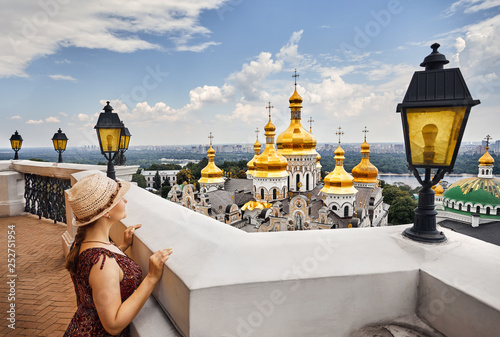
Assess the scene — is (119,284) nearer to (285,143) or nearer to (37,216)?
(37,216)

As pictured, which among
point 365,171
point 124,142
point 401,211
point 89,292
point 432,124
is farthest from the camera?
point 401,211

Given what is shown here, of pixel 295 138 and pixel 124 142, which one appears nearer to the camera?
pixel 124 142

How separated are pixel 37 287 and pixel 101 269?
2.98m

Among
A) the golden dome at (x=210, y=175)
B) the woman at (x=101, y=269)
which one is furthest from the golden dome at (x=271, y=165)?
the woman at (x=101, y=269)

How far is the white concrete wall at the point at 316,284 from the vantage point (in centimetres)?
147

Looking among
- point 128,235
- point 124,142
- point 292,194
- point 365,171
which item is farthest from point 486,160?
point 128,235

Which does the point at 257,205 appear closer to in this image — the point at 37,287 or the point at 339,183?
the point at 339,183

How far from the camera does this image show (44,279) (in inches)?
154

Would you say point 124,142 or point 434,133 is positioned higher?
point 124,142

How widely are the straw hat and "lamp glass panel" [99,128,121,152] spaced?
3958 mm

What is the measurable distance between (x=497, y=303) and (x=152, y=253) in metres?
1.74

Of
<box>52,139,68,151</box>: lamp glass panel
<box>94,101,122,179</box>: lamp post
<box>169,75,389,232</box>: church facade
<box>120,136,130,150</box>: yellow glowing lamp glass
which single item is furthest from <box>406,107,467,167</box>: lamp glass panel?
<box>169,75,389,232</box>: church facade

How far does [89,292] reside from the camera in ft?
5.38

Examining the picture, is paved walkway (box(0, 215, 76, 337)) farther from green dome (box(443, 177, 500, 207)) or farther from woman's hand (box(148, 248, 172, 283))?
green dome (box(443, 177, 500, 207))
